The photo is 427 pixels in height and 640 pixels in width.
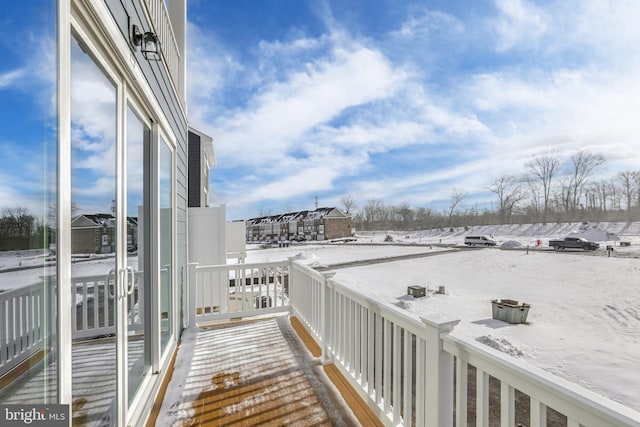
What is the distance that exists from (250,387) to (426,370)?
5.30 feet

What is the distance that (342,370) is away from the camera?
2688 millimetres

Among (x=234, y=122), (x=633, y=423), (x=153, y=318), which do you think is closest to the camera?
(x=633, y=423)

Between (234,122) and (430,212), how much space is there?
115 feet

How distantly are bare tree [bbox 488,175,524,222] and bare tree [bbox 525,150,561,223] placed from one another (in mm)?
2003

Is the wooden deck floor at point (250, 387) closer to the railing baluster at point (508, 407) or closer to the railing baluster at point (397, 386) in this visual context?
the railing baluster at point (397, 386)

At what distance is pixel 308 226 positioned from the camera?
3669cm

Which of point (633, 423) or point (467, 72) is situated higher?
point (467, 72)

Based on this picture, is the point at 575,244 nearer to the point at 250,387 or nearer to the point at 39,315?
the point at 250,387

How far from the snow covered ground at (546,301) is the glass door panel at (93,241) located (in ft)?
5.56

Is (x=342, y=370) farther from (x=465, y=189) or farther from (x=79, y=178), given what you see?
(x=465, y=189)

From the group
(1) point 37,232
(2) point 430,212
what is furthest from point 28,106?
(2) point 430,212

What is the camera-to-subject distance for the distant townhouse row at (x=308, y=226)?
3538 cm

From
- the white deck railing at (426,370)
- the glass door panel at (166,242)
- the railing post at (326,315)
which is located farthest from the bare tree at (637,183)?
the glass door panel at (166,242)

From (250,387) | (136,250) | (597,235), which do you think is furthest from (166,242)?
(597,235)
